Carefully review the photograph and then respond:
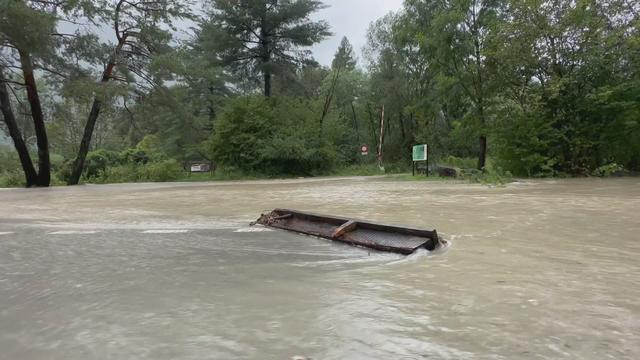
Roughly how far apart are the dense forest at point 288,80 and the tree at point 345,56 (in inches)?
1053

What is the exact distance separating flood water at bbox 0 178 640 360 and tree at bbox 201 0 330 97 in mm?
21669

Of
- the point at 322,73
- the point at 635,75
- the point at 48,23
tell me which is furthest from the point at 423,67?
the point at 48,23

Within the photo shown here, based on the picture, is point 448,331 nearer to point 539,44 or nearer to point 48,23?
point 48,23

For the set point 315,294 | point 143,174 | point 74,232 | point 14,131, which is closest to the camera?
point 315,294

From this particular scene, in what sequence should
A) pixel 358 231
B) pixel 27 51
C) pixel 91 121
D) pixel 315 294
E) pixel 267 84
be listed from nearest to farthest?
1. pixel 315 294
2. pixel 358 231
3. pixel 27 51
4. pixel 91 121
5. pixel 267 84

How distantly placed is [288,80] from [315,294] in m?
25.5

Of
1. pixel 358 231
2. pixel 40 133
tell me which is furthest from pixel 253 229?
pixel 40 133

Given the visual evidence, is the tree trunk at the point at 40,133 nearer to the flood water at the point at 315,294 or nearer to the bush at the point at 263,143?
the bush at the point at 263,143

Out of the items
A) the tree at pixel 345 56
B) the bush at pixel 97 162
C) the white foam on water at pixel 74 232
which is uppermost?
the tree at pixel 345 56

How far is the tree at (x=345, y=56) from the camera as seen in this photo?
5848cm

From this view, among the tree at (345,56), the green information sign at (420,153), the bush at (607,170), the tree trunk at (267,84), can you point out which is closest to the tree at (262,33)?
the tree trunk at (267,84)

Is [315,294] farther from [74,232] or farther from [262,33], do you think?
[262,33]

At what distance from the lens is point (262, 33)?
26438 mm

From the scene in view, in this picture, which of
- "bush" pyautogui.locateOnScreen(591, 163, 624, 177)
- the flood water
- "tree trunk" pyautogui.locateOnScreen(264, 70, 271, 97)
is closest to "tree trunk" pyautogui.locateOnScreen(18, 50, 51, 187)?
"tree trunk" pyautogui.locateOnScreen(264, 70, 271, 97)
